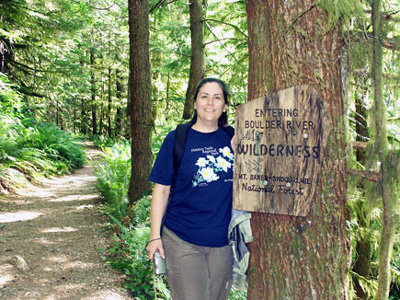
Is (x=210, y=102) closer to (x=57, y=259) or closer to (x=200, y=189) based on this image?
(x=200, y=189)

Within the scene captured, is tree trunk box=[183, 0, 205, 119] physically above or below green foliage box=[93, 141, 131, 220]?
above

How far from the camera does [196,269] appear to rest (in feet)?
8.46

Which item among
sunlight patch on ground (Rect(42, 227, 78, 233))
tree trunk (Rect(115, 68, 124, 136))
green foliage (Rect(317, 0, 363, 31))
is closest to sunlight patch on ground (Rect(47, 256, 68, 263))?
sunlight patch on ground (Rect(42, 227, 78, 233))

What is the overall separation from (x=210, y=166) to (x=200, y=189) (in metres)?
0.19

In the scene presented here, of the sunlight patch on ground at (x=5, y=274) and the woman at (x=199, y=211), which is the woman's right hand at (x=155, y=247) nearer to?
A: the woman at (x=199, y=211)

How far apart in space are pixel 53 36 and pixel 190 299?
1197cm

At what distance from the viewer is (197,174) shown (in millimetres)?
2645

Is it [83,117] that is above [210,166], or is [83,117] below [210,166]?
above

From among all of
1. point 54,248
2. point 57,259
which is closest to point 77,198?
point 54,248

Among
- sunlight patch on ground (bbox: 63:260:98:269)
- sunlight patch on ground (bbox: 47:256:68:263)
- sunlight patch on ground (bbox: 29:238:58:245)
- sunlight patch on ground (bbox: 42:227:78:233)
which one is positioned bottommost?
sunlight patch on ground (bbox: 63:260:98:269)

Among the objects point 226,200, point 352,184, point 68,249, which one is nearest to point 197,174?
point 226,200

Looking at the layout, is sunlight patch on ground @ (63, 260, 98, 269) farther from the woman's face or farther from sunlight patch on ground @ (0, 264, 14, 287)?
the woman's face

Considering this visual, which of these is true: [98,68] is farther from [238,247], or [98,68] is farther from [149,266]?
[238,247]

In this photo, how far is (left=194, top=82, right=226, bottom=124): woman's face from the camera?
8.93 ft
